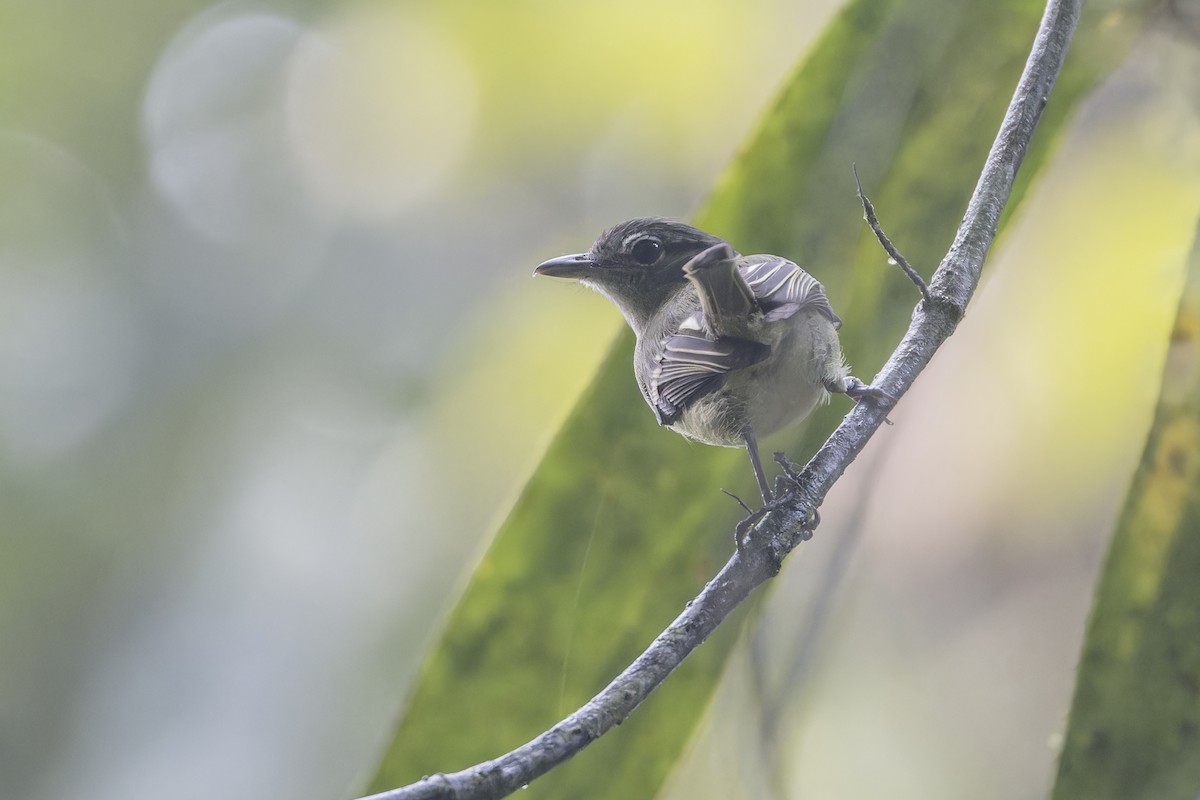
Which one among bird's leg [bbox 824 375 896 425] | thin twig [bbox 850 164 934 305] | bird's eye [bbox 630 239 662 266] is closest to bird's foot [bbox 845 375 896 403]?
bird's leg [bbox 824 375 896 425]

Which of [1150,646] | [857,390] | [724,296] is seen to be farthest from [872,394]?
[1150,646]

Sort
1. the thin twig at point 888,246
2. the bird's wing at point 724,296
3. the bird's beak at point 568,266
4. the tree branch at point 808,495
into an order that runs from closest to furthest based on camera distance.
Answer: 1. the tree branch at point 808,495
2. the thin twig at point 888,246
3. the bird's wing at point 724,296
4. the bird's beak at point 568,266

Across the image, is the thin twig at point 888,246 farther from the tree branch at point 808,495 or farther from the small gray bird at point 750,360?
the small gray bird at point 750,360

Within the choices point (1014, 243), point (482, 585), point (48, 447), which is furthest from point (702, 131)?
point (48, 447)

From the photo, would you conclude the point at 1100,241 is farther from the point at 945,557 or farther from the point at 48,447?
the point at 48,447

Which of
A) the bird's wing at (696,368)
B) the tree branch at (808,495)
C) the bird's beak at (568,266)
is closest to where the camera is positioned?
the tree branch at (808,495)

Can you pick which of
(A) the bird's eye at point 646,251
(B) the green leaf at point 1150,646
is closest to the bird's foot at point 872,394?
(B) the green leaf at point 1150,646
